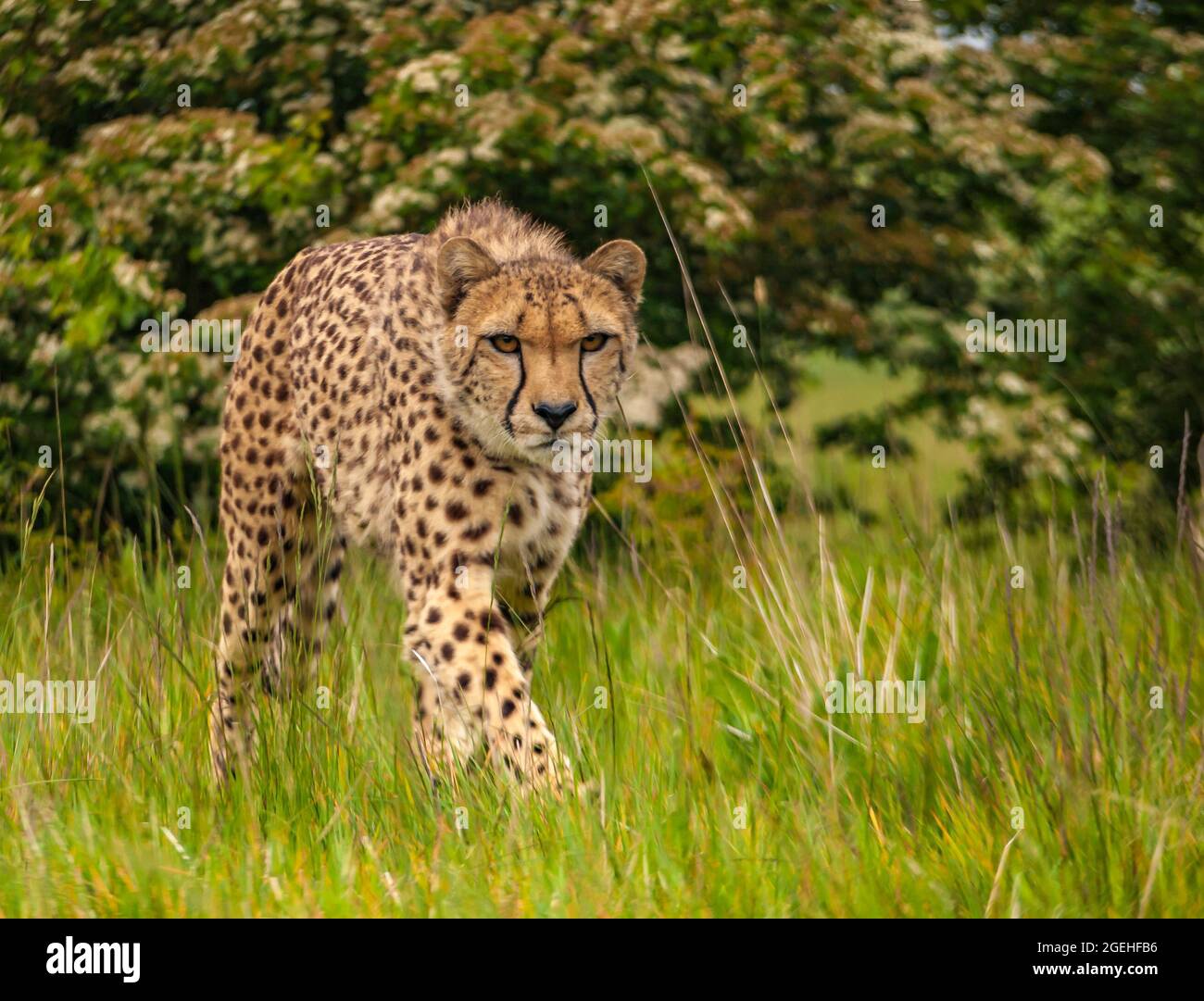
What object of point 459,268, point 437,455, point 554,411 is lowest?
point 437,455

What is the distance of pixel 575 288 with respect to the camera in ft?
14.2

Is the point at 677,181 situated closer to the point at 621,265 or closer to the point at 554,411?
the point at 621,265

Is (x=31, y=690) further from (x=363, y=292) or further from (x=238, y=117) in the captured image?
(x=238, y=117)

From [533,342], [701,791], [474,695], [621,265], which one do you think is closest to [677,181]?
[621,265]

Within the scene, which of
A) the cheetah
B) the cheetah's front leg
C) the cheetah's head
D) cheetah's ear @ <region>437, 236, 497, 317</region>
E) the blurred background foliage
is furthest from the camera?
the blurred background foliage

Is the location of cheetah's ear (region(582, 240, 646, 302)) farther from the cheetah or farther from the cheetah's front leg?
the cheetah's front leg

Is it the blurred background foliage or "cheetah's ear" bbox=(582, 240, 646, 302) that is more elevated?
"cheetah's ear" bbox=(582, 240, 646, 302)

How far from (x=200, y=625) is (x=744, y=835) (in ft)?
8.74

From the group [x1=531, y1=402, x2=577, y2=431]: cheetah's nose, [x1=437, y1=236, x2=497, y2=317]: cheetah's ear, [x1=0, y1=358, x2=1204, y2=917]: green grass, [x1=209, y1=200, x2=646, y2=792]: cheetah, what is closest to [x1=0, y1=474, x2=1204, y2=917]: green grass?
[x1=0, y1=358, x2=1204, y2=917]: green grass

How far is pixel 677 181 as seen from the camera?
6.84m

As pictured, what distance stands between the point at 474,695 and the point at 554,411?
77 cm

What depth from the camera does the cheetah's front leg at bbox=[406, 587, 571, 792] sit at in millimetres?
3715

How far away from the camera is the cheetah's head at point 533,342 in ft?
13.6

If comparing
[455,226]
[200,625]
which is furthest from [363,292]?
[200,625]
